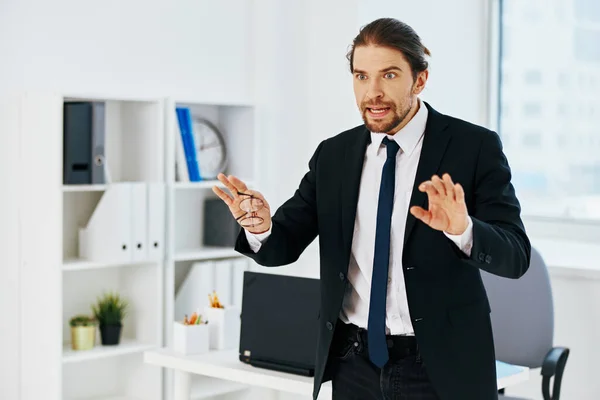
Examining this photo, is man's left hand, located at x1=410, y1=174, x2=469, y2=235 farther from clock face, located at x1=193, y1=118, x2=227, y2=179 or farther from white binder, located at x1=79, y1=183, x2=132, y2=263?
clock face, located at x1=193, y1=118, x2=227, y2=179

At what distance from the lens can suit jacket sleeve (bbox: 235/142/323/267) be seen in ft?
6.68

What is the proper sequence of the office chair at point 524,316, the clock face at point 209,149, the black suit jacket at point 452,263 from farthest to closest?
1. the clock face at point 209,149
2. the office chair at point 524,316
3. the black suit jacket at point 452,263

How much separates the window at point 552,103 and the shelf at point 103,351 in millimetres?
2048

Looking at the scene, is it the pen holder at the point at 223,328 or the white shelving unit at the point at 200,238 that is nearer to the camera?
the pen holder at the point at 223,328

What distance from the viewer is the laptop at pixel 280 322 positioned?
2.64m

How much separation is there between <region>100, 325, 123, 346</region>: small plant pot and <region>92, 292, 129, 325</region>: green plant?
2 centimetres

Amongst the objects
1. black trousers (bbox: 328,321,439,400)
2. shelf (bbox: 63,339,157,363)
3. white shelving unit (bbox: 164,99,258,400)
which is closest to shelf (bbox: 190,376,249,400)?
white shelving unit (bbox: 164,99,258,400)

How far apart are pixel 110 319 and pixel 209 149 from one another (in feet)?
3.04

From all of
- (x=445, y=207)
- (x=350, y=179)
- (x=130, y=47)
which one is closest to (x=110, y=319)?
(x=130, y=47)

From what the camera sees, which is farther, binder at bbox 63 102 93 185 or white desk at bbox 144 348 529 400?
→ binder at bbox 63 102 93 185

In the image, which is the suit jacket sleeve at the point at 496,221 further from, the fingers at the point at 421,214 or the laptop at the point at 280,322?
the laptop at the point at 280,322

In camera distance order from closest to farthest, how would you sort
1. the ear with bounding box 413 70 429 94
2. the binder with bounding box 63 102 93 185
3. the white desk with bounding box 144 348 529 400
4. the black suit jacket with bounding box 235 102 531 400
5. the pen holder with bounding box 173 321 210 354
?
the black suit jacket with bounding box 235 102 531 400, the ear with bounding box 413 70 429 94, the white desk with bounding box 144 348 529 400, the pen holder with bounding box 173 321 210 354, the binder with bounding box 63 102 93 185

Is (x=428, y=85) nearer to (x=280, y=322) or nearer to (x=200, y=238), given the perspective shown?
(x=200, y=238)

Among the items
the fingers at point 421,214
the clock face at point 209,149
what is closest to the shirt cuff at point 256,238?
the fingers at point 421,214
